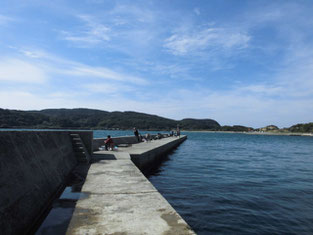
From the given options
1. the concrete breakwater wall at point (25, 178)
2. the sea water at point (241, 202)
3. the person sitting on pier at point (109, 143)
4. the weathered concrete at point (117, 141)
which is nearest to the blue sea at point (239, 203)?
the sea water at point (241, 202)

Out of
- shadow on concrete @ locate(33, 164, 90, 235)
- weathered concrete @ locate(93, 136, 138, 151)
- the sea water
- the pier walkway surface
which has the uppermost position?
weathered concrete @ locate(93, 136, 138, 151)

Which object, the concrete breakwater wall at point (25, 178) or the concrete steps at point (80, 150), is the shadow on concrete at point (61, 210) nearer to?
the concrete breakwater wall at point (25, 178)

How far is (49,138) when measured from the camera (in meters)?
6.89

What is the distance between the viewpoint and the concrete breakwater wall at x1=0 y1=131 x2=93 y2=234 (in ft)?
10.6

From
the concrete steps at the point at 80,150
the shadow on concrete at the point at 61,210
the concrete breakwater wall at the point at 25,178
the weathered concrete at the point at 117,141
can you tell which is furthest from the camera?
the weathered concrete at the point at 117,141

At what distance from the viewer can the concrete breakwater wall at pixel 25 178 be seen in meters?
3.24

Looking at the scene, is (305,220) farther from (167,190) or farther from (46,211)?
(46,211)

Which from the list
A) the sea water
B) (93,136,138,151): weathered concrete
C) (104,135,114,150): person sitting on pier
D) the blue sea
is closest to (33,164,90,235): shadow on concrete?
the blue sea

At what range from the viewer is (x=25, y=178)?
4.03m

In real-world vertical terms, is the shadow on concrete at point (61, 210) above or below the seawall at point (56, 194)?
below

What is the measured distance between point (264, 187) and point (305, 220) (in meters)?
3.96

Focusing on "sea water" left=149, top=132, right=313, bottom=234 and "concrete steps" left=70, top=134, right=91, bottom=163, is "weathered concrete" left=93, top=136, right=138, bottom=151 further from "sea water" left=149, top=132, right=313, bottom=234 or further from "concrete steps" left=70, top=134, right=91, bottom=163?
"sea water" left=149, top=132, right=313, bottom=234

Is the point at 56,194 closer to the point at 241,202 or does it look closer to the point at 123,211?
the point at 123,211

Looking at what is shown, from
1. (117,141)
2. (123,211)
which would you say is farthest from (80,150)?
(117,141)
